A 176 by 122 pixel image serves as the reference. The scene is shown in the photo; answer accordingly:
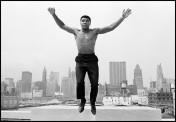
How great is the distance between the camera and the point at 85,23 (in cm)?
540

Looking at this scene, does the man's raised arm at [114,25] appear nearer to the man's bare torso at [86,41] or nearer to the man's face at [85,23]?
the man's bare torso at [86,41]

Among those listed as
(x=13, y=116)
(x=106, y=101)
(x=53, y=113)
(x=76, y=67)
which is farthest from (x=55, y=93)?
(x=76, y=67)

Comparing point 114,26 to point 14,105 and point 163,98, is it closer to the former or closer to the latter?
point 163,98

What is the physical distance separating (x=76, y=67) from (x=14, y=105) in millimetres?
131299

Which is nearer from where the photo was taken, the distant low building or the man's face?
the man's face

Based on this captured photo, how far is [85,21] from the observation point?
5.36 meters

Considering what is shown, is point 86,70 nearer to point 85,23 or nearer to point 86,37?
point 86,37

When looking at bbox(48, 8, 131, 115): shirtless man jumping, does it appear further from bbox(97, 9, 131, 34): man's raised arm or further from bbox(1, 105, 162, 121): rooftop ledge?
bbox(1, 105, 162, 121): rooftop ledge

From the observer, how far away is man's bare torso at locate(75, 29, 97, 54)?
17.7 feet

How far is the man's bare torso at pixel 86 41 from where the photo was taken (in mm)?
5402

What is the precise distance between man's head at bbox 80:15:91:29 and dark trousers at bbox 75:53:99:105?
31.0 inches

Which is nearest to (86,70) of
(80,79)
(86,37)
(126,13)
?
(80,79)

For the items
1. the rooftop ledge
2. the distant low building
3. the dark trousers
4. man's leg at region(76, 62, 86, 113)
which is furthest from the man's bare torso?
the distant low building

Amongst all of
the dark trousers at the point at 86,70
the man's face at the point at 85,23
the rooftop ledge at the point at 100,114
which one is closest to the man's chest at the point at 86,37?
the man's face at the point at 85,23
